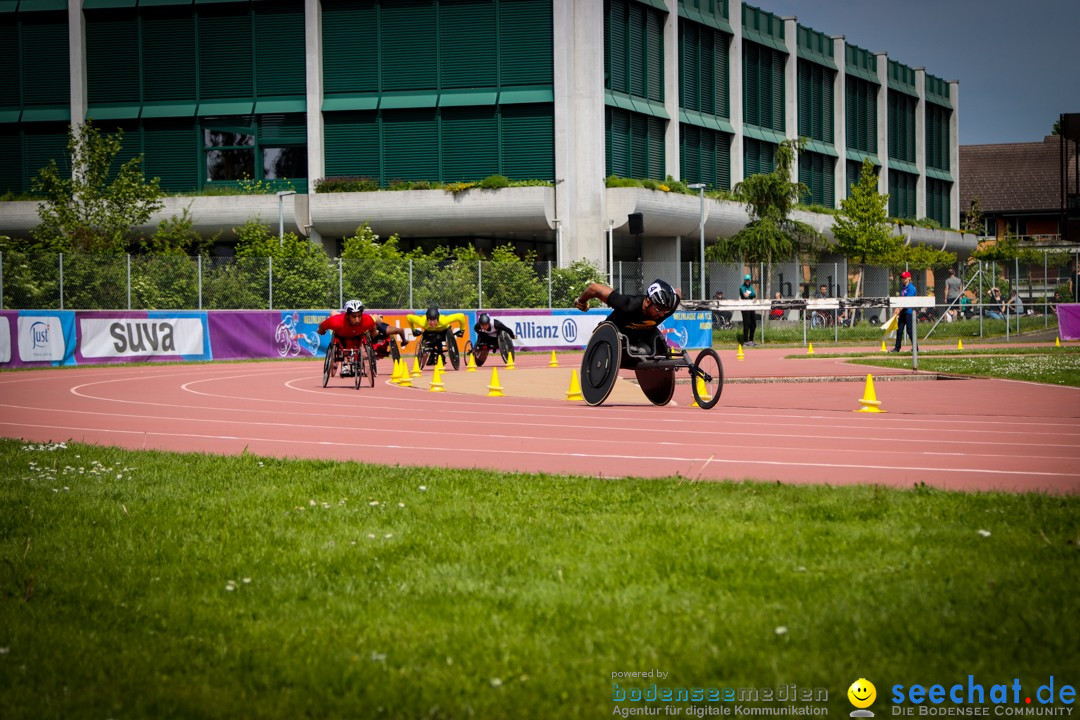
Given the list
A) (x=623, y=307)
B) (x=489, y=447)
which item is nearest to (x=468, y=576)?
(x=489, y=447)

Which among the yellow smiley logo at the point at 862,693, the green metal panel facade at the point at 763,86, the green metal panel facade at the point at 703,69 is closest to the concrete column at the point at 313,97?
the green metal panel facade at the point at 703,69

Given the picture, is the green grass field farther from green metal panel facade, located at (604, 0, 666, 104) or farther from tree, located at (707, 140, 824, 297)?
green metal panel facade, located at (604, 0, 666, 104)

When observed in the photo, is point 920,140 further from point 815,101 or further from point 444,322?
point 444,322

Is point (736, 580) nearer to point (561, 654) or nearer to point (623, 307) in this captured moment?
point (561, 654)

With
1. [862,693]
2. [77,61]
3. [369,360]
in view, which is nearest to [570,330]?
[369,360]

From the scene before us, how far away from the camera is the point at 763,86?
66.3 m

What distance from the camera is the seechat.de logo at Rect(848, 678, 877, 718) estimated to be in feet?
13.5

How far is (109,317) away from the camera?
32688 mm

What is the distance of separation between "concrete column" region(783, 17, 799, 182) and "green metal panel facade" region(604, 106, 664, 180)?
42.4 ft

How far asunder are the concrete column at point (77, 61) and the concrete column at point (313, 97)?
1051 centimetres

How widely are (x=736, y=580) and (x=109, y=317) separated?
97.4ft

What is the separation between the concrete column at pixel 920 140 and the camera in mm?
82812

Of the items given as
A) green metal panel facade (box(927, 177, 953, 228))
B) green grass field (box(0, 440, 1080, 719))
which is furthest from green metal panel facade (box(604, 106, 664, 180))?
green grass field (box(0, 440, 1080, 719))

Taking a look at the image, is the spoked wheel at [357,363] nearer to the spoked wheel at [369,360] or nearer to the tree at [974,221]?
the spoked wheel at [369,360]
